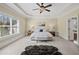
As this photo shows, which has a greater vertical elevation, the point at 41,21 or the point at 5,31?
the point at 41,21

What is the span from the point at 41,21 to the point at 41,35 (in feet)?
3.24

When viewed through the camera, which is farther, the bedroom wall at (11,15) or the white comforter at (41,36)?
the white comforter at (41,36)

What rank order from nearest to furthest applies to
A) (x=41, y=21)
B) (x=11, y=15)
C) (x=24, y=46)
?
(x=24, y=46), (x=11, y=15), (x=41, y=21)

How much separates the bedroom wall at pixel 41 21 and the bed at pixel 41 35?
0.28m

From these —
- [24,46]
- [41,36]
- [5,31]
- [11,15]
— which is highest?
[11,15]

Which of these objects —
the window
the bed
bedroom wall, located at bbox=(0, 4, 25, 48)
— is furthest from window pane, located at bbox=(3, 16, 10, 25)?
the bed

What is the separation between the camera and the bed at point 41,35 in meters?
5.86

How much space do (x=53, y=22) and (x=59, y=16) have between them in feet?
1.80

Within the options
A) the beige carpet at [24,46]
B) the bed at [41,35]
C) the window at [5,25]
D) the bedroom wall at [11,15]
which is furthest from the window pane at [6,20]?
the bed at [41,35]

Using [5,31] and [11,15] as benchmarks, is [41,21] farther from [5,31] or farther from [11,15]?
[5,31]

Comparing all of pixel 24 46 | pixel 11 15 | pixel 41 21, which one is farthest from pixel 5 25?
pixel 41 21

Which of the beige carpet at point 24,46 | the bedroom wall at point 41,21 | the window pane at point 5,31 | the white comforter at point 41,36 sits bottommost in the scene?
the beige carpet at point 24,46

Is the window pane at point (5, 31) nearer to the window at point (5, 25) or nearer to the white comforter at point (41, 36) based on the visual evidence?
the window at point (5, 25)

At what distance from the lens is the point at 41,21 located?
5648mm
